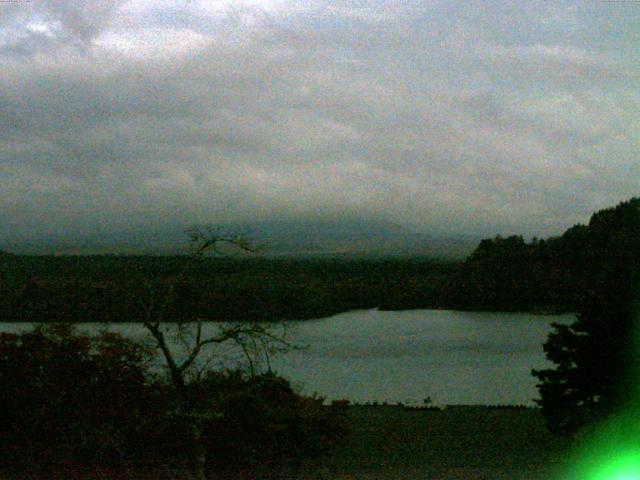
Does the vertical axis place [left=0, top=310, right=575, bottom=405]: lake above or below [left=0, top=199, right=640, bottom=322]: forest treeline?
below

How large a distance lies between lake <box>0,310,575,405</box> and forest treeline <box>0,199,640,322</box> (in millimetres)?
889

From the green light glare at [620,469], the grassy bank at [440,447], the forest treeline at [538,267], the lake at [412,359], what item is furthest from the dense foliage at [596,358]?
the forest treeline at [538,267]

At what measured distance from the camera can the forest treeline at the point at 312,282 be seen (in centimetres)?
1384

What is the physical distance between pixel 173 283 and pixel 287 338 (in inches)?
75.6

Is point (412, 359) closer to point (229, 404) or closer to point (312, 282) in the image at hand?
point (312, 282)

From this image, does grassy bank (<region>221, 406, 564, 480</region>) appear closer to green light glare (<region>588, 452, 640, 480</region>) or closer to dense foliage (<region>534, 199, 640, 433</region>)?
green light glare (<region>588, 452, 640, 480</region>)

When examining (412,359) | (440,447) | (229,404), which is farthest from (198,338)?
(412,359)

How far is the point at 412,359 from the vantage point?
20234 mm

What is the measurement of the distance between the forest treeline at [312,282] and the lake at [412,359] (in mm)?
889

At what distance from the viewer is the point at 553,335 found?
1355 centimetres

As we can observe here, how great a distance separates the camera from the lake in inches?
672

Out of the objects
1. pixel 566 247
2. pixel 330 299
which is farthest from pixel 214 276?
pixel 566 247

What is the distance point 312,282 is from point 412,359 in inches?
152

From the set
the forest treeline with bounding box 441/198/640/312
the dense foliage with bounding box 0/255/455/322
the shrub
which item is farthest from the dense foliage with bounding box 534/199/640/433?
the forest treeline with bounding box 441/198/640/312
